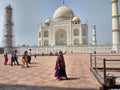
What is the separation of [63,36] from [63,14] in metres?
5.49

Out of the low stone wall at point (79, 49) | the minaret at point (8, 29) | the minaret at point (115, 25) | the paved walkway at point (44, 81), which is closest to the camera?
the paved walkway at point (44, 81)

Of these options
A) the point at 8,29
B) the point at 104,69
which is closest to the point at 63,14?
the point at 8,29

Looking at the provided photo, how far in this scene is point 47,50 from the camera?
46281 mm

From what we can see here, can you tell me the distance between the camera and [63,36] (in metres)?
53.9

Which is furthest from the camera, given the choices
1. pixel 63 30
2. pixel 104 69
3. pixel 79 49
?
pixel 63 30

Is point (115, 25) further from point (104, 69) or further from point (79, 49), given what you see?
point (104, 69)

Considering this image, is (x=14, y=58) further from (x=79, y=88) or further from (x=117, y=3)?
(x=117, y=3)

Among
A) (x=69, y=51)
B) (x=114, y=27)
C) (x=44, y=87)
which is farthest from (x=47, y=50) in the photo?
(x=44, y=87)

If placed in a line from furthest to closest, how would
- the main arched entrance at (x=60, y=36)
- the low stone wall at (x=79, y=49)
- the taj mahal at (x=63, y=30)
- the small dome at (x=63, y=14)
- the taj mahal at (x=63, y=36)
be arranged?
the main arched entrance at (x=60, y=36)
the small dome at (x=63, y=14)
the taj mahal at (x=63, y=30)
the taj mahal at (x=63, y=36)
the low stone wall at (x=79, y=49)

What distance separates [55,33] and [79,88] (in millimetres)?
47704

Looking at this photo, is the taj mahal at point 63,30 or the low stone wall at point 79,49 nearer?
the low stone wall at point 79,49

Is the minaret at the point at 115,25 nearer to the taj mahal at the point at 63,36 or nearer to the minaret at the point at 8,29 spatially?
the taj mahal at the point at 63,36

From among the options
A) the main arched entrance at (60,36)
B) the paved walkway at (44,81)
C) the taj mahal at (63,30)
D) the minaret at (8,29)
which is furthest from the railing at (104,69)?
the main arched entrance at (60,36)

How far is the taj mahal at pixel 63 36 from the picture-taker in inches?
1769
